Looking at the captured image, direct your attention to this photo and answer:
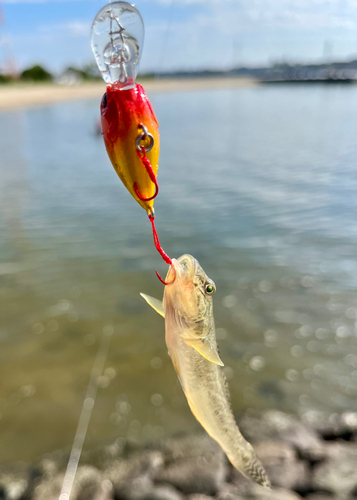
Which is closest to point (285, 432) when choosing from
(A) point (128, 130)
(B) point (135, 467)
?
(B) point (135, 467)

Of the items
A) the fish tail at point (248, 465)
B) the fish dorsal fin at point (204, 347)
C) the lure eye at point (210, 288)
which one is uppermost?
the lure eye at point (210, 288)

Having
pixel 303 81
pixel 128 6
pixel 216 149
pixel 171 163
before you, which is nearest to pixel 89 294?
pixel 128 6

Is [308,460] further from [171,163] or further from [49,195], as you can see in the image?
[171,163]

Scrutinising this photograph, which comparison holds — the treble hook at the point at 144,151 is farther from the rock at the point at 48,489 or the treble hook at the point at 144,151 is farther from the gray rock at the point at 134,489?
the rock at the point at 48,489

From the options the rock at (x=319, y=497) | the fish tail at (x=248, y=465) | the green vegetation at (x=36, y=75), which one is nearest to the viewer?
the fish tail at (x=248, y=465)

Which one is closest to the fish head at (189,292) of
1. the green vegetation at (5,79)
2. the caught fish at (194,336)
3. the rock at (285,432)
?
the caught fish at (194,336)

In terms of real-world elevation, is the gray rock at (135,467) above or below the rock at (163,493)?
below

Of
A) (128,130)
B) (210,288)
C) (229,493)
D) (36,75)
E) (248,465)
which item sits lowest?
(36,75)

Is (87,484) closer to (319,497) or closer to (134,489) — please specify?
(134,489)
